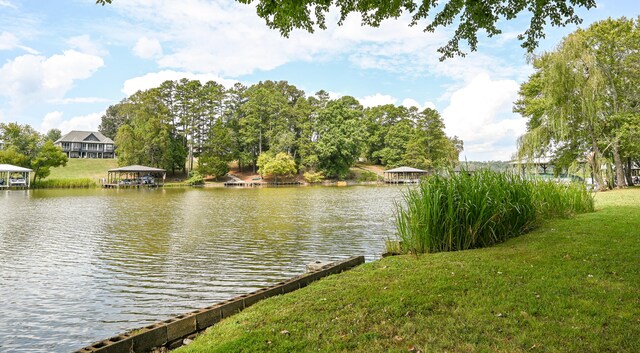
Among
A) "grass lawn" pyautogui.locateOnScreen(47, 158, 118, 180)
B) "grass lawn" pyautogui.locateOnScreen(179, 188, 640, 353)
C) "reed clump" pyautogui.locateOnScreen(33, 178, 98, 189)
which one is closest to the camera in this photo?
"grass lawn" pyautogui.locateOnScreen(179, 188, 640, 353)

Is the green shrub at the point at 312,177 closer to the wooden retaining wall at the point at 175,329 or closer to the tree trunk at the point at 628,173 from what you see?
the tree trunk at the point at 628,173

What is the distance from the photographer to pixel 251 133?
191 feet

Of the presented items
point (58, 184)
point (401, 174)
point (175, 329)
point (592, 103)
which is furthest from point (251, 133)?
point (175, 329)

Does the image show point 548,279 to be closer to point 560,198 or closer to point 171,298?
point 171,298

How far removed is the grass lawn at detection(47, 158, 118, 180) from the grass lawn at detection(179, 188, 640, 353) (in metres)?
56.1

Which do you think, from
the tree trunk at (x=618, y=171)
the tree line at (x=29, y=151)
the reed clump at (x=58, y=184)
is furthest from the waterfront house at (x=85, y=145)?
the tree trunk at (x=618, y=171)

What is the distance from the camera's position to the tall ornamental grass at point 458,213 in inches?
269

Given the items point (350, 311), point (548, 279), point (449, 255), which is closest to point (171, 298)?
point (350, 311)

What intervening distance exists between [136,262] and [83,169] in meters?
59.4

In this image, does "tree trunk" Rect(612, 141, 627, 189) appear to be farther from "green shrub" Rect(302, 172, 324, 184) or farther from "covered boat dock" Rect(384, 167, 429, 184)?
"green shrub" Rect(302, 172, 324, 184)

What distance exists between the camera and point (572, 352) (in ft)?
9.16

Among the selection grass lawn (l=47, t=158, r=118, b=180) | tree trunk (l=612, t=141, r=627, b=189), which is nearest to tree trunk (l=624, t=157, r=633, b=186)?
tree trunk (l=612, t=141, r=627, b=189)

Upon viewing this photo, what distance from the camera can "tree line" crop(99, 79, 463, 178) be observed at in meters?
52.2

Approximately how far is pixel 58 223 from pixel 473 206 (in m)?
14.0
